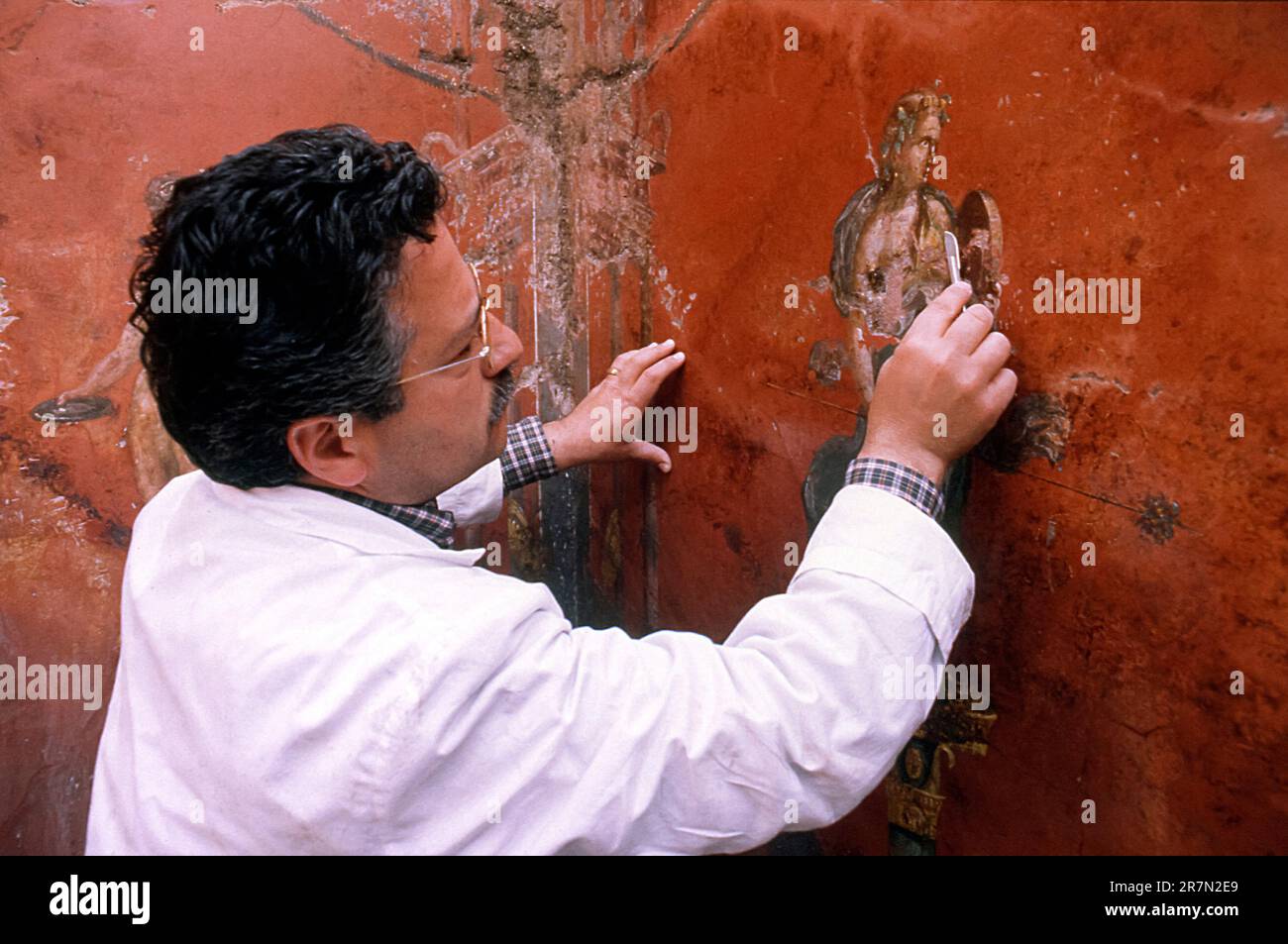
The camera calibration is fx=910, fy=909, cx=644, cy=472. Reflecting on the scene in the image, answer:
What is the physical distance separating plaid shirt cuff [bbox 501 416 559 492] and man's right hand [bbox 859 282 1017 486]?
3.06 ft

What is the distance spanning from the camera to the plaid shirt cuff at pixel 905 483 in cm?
120

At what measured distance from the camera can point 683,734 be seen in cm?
109

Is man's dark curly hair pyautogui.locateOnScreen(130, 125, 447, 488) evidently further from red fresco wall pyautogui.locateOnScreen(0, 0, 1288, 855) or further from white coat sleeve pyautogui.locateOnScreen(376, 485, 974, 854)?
red fresco wall pyautogui.locateOnScreen(0, 0, 1288, 855)

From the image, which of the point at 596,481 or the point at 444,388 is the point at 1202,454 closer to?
the point at 444,388

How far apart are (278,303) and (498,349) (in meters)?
0.36

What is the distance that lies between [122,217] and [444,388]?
1.08 metres

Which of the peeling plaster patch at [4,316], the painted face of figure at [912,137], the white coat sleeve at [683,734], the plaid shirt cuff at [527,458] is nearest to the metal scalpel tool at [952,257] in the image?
the painted face of figure at [912,137]

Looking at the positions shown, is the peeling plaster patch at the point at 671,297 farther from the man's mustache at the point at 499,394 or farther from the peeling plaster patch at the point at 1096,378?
the peeling plaster patch at the point at 1096,378

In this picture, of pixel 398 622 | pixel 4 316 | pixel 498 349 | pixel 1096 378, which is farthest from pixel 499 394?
pixel 4 316

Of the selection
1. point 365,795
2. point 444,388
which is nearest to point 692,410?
point 444,388

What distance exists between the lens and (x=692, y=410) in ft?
6.57

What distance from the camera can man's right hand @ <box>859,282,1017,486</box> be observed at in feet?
3.97

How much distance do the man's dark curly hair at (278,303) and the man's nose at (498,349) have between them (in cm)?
A: 18

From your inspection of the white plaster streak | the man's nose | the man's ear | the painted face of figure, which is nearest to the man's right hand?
the painted face of figure
